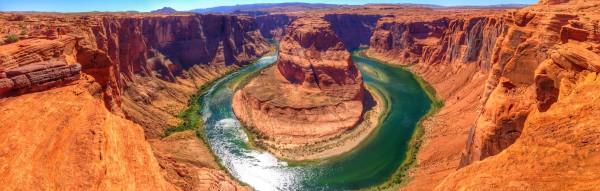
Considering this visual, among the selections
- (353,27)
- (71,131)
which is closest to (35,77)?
(71,131)

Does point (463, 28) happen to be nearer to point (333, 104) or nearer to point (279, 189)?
point (333, 104)

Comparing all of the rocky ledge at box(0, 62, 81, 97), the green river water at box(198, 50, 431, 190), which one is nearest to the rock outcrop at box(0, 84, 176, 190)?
the rocky ledge at box(0, 62, 81, 97)

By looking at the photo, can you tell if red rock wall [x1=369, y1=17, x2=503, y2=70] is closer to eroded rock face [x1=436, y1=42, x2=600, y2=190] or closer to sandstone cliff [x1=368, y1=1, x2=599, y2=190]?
sandstone cliff [x1=368, y1=1, x2=599, y2=190]

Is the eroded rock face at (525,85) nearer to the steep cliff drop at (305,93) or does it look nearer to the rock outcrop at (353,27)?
the steep cliff drop at (305,93)

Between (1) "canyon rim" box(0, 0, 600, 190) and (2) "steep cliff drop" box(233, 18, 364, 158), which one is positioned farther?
(2) "steep cliff drop" box(233, 18, 364, 158)

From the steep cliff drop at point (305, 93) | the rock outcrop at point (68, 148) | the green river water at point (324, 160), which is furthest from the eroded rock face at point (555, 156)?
the steep cliff drop at point (305, 93)

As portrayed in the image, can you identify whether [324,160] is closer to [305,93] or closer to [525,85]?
[305,93]

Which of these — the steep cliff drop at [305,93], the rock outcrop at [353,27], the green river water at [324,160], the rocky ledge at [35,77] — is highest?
the rock outcrop at [353,27]
